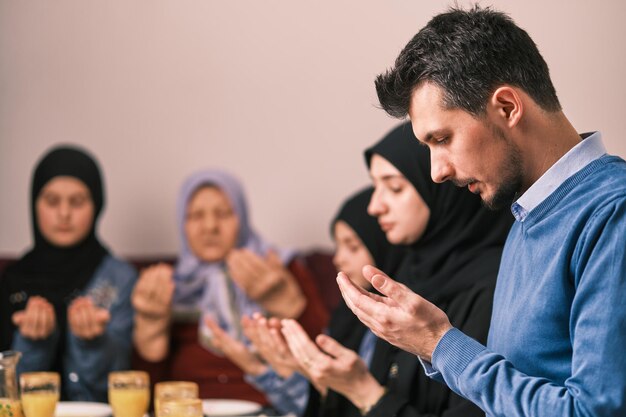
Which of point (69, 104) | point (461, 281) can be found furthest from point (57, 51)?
point (461, 281)

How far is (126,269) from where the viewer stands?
2896 millimetres

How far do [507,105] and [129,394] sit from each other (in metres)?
0.98

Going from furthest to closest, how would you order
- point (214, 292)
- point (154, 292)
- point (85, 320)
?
1. point (214, 292)
2. point (154, 292)
3. point (85, 320)

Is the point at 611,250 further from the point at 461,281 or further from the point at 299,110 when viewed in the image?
the point at 299,110

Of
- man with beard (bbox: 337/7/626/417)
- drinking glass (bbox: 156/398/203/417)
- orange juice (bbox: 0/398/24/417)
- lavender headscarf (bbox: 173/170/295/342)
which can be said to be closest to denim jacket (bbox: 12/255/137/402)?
lavender headscarf (bbox: 173/170/295/342)

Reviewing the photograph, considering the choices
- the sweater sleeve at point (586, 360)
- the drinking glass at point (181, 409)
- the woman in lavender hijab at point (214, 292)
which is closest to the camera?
the sweater sleeve at point (586, 360)

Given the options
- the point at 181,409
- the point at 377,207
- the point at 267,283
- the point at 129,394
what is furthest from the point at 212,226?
the point at 181,409

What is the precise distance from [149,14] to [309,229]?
103 centimetres

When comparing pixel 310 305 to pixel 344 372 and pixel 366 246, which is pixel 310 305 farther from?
pixel 344 372

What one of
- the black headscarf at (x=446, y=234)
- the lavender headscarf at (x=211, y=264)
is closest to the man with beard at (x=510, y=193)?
the black headscarf at (x=446, y=234)

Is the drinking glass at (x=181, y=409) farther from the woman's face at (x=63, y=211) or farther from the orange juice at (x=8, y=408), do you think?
the woman's face at (x=63, y=211)

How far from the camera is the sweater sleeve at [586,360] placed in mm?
937

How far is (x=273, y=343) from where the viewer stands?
76.3 inches

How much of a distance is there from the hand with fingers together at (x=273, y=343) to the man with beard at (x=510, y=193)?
769 millimetres
